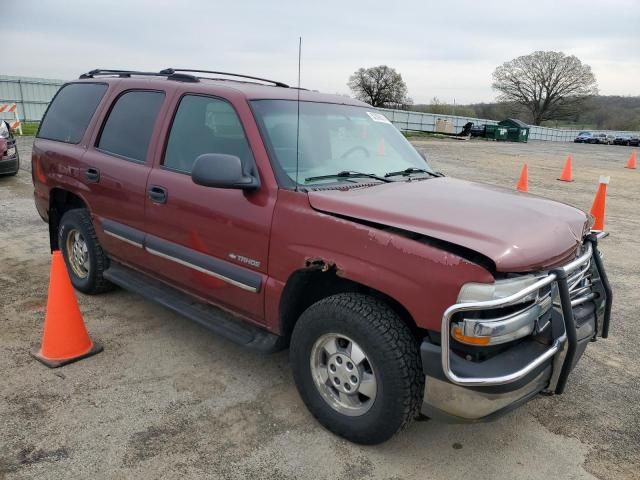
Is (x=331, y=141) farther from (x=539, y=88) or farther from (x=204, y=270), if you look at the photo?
(x=539, y=88)

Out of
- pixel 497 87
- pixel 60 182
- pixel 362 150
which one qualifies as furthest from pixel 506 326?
pixel 497 87

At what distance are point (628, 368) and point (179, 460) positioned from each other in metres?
3.19

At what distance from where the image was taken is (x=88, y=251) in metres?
4.50

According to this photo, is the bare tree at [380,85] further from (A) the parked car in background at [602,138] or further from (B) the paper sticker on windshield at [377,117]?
(B) the paper sticker on windshield at [377,117]

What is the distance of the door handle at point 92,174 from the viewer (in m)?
4.14

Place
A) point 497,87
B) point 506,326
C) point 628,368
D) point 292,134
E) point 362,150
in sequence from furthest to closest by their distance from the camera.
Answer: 1. point 497,87
2. point 628,368
3. point 362,150
4. point 292,134
5. point 506,326

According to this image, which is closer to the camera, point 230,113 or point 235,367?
point 230,113

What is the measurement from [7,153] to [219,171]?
911cm

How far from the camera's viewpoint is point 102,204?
417 centimetres

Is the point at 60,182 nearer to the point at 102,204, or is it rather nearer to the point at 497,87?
the point at 102,204

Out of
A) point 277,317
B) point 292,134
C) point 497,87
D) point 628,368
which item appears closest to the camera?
point 277,317

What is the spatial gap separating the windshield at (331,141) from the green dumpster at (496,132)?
1504 inches

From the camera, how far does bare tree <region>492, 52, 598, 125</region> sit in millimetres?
69062

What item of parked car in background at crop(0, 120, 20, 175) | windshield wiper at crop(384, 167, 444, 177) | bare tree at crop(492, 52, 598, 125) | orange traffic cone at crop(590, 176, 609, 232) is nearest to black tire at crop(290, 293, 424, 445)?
windshield wiper at crop(384, 167, 444, 177)
